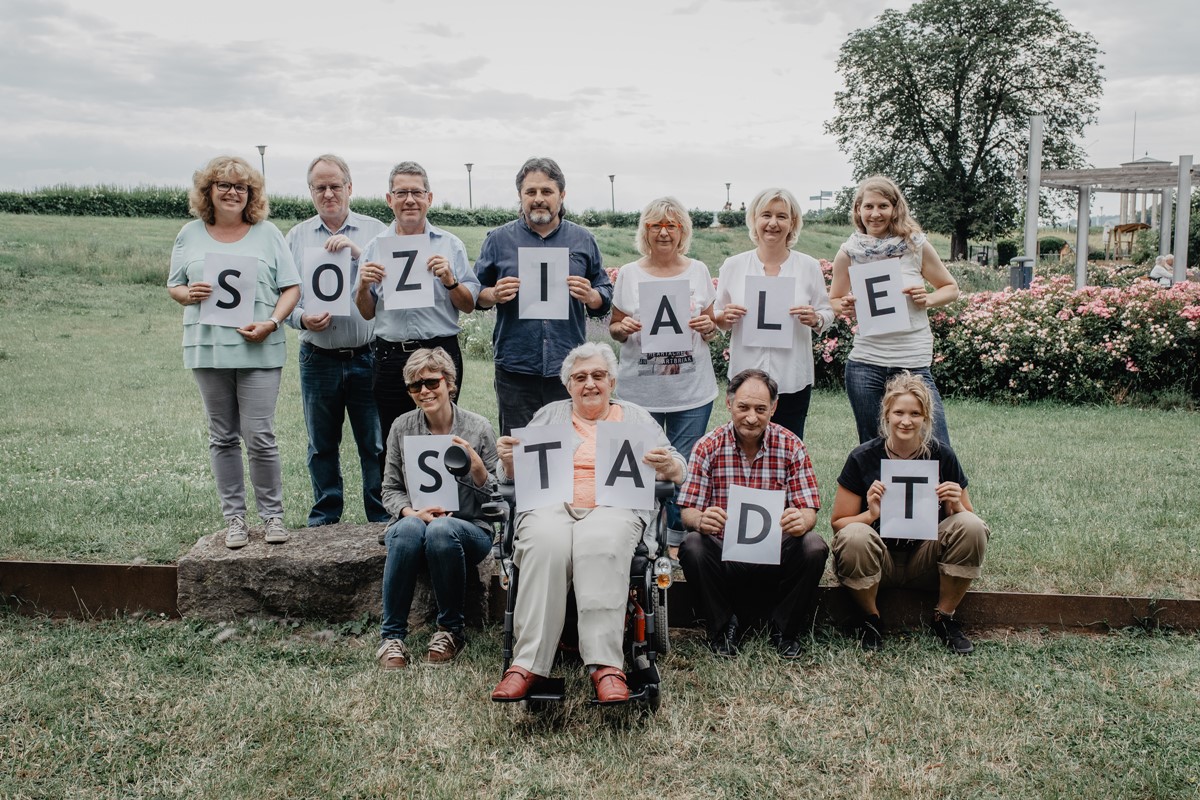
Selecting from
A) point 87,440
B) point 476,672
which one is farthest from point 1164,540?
point 87,440

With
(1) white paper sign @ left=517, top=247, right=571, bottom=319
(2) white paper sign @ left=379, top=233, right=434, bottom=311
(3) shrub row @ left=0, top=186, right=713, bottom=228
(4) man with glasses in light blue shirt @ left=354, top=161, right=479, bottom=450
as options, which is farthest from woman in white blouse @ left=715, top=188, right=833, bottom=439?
(3) shrub row @ left=0, top=186, right=713, bottom=228

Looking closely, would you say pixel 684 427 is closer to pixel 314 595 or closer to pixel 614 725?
pixel 614 725

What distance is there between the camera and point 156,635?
13.8 ft

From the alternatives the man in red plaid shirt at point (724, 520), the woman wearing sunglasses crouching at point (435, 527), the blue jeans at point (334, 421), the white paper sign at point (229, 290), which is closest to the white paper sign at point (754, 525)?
the man in red plaid shirt at point (724, 520)

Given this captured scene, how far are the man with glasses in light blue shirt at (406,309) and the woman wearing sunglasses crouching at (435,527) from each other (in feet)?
1.13

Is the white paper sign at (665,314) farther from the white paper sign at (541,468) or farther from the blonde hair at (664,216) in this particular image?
the white paper sign at (541,468)

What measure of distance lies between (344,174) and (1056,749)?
397cm

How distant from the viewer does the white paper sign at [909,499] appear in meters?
3.90

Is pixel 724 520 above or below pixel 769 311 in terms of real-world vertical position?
below

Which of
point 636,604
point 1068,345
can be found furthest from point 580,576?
point 1068,345

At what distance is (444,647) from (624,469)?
42.5 inches

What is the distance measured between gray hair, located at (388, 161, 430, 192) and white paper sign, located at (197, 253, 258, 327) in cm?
76

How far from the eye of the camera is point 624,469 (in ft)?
12.3

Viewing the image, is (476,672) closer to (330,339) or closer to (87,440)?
(330,339)
